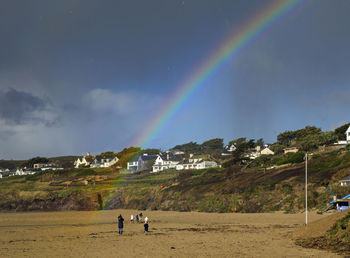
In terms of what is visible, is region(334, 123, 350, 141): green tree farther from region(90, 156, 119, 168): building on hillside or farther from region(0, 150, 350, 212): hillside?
region(90, 156, 119, 168): building on hillside

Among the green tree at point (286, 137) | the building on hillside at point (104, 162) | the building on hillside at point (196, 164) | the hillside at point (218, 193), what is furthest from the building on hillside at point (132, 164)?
the green tree at point (286, 137)

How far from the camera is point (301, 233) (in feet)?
99.9

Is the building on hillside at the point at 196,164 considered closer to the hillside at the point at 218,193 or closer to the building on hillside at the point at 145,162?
the building on hillside at the point at 145,162

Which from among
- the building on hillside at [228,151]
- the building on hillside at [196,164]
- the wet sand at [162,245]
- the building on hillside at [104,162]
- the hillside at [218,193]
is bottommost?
the wet sand at [162,245]

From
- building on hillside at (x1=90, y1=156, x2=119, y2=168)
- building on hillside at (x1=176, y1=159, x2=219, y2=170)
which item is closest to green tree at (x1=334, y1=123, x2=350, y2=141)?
building on hillside at (x1=176, y1=159, x2=219, y2=170)

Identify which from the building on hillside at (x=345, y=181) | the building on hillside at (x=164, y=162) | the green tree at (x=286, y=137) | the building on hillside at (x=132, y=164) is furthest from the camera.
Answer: the building on hillside at (x=132, y=164)

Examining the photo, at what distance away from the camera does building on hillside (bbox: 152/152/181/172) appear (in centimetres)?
14312

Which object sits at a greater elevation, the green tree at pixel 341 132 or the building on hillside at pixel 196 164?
the green tree at pixel 341 132

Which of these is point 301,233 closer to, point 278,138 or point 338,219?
point 338,219

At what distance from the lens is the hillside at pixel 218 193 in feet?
193

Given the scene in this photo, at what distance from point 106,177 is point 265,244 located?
10385cm

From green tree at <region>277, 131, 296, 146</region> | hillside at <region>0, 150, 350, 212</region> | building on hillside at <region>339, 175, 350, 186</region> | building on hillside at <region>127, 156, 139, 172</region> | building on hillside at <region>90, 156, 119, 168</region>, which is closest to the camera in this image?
building on hillside at <region>339, 175, 350, 186</region>

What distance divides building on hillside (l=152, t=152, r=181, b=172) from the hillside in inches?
1332

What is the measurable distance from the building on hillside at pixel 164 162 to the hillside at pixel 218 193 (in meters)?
33.8
